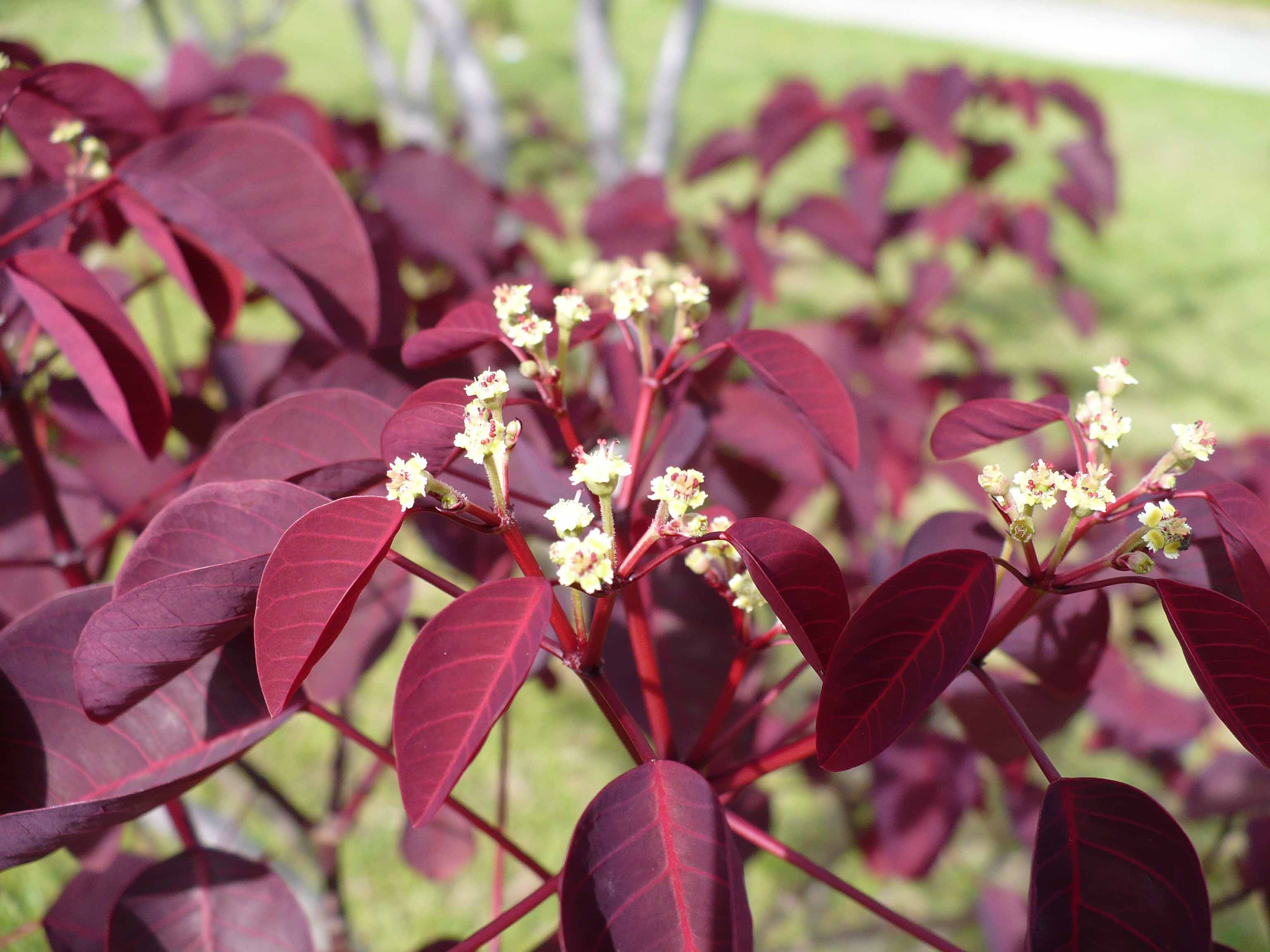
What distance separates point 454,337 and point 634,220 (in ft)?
3.54

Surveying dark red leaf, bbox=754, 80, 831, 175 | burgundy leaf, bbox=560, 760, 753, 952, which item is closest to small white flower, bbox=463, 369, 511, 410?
burgundy leaf, bbox=560, 760, 753, 952

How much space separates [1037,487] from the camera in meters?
0.57

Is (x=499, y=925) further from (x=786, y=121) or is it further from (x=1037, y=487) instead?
(x=786, y=121)

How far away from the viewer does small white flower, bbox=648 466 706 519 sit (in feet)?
1.77

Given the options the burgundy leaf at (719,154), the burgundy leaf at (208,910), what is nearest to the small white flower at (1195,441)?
the burgundy leaf at (208,910)

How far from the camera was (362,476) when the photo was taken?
2.03 feet

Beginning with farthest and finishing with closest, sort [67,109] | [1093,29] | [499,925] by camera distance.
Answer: [1093,29] → [67,109] → [499,925]

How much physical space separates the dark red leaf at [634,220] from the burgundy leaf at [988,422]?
1.06 metres

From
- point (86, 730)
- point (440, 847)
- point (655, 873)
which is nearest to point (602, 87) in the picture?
point (440, 847)

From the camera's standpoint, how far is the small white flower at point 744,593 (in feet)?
2.10

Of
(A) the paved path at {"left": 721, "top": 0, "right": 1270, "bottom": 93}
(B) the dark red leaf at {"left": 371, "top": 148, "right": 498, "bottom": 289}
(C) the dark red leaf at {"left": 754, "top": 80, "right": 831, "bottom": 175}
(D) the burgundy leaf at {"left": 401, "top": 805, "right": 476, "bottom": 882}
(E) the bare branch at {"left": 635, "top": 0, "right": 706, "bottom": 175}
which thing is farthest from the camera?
(A) the paved path at {"left": 721, "top": 0, "right": 1270, "bottom": 93}

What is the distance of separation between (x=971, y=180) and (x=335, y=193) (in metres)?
1.70

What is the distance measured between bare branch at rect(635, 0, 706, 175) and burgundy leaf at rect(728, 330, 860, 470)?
8.12 ft

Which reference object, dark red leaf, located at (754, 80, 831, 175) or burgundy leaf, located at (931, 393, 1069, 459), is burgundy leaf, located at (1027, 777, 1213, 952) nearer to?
burgundy leaf, located at (931, 393, 1069, 459)
